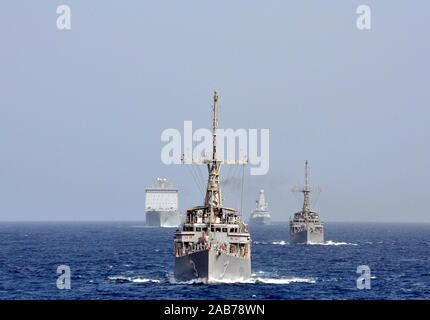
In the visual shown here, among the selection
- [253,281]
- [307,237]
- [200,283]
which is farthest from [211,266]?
[307,237]

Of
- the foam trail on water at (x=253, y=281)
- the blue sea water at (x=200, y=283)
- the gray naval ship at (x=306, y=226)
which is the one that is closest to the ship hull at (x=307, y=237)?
the gray naval ship at (x=306, y=226)

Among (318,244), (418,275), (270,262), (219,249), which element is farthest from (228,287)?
(318,244)

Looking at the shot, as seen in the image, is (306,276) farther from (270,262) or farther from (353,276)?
(270,262)

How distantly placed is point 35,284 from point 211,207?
20159 millimetres

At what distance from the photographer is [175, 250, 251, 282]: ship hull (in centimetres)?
6706

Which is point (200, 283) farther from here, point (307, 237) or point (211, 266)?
point (307, 237)

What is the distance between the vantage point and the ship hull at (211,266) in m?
67.1

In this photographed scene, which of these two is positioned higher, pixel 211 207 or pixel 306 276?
pixel 211 207

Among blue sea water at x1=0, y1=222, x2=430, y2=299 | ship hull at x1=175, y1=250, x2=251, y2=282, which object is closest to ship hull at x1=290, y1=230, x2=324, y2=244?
blue sea water at x1=0, y1=222, x2=430, y2=299

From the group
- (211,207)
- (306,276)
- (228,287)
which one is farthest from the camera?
(306,276)

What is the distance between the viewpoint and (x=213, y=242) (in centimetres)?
6969
